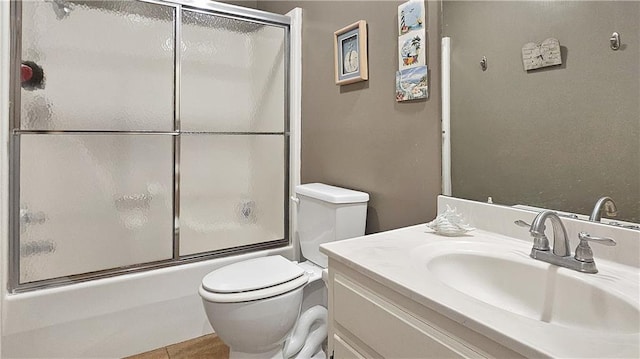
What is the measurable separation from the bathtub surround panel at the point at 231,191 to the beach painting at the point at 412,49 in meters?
1.07

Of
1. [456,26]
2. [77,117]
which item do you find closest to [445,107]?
[456,26]

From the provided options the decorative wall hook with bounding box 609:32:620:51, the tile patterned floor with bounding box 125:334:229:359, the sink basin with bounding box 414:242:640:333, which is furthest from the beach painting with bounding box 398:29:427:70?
the tile patterned floor with bounding box 125:334:229:359

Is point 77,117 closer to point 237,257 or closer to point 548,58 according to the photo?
point 237,257

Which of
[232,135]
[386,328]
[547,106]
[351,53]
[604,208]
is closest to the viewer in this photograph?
[386,328]

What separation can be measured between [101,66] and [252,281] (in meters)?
1.39

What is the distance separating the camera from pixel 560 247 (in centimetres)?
88

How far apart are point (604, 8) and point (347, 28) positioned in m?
1.08

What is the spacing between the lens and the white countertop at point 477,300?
0.53 m

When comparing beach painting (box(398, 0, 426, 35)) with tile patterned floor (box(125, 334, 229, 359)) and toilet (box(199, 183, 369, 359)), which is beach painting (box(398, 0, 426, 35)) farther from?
tile patterned floor (box(125, 334, 229, 359))

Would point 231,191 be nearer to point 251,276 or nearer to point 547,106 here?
point 251,276

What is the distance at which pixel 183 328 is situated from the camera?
1.97 metres

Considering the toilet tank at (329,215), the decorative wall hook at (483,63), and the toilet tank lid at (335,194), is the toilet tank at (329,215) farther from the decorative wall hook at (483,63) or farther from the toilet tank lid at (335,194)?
the decorative wall hook at (483,63)

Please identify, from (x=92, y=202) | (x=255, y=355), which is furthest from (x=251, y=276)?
(x=92, y=202)

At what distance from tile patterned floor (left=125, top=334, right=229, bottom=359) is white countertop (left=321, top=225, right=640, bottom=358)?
1228 millimetres
